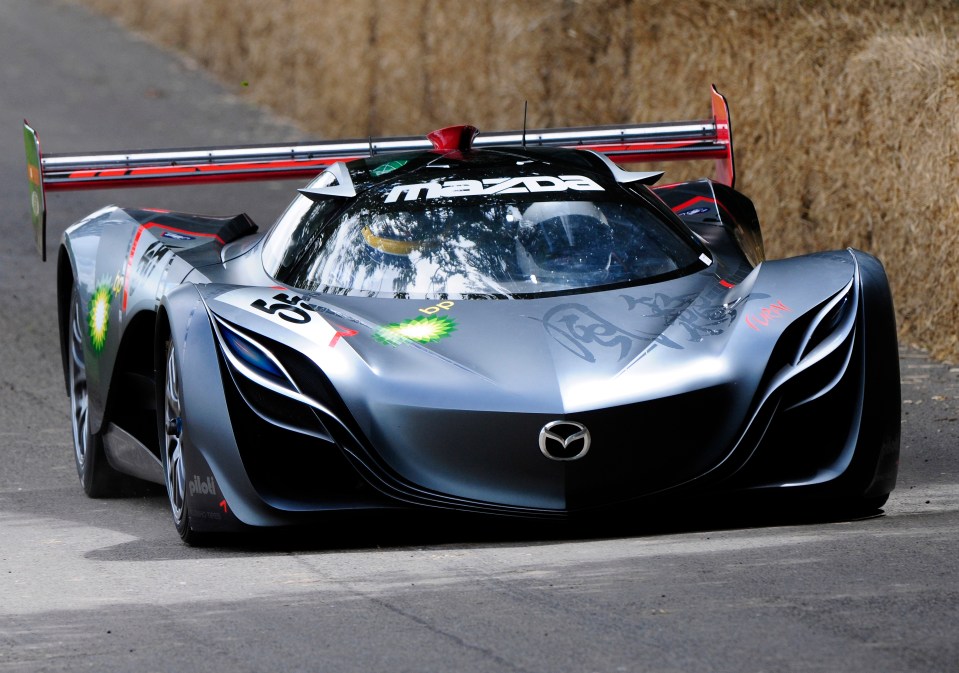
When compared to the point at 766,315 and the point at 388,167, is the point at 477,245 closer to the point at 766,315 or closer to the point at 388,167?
the point at 388,167

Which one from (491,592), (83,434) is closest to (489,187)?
(491,592)

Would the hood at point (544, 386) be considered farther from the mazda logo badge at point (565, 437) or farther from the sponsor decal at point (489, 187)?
the sponsor decal at point (489, 187)

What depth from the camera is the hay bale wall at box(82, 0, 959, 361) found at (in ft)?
31.0

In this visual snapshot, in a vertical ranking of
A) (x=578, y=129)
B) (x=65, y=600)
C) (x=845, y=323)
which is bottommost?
(x=65, y=600)

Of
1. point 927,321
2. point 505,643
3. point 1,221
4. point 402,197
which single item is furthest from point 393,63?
point 505,643

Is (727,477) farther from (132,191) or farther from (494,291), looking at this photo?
(132,191)

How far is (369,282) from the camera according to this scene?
5.78m

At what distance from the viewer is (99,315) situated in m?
6.96

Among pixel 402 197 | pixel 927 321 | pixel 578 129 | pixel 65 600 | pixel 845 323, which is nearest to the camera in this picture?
pixel 65 600

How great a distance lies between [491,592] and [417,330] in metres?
1.05

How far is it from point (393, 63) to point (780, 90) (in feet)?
22.3

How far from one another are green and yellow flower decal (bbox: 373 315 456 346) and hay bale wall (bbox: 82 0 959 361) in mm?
4581

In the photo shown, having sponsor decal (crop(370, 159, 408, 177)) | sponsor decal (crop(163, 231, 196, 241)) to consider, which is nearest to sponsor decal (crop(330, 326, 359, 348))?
sponsor decal (crop(370, 159, 408, 177))

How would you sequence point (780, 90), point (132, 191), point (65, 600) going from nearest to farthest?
point (65, 600) → point (780, 90) → point (132, 191)
